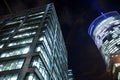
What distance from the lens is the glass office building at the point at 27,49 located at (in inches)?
1427

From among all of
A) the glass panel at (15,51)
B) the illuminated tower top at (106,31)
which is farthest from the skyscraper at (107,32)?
the glass panel at (15,51)

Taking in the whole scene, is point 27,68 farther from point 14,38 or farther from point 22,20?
point 22,20

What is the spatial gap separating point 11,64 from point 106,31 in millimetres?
69986

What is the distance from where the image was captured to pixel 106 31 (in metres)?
98.4

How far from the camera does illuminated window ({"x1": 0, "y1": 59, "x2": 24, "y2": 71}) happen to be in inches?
1520

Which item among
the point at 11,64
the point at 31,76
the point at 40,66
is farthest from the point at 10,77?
the point at 40,66

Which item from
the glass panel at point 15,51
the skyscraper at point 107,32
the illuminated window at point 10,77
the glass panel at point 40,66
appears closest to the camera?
the illuminated window at point 10,77

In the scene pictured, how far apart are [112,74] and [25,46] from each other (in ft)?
73.5

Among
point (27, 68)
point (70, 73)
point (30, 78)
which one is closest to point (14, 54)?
point (27, 68)

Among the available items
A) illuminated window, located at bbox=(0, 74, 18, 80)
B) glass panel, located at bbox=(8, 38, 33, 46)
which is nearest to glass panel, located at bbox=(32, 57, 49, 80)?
illuminated window, located at bbox=(0, 74, 18, 80)

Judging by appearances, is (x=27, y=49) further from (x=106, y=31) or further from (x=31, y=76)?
(x=106, y=31)

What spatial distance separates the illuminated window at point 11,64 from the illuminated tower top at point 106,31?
Answer: 53952 mm

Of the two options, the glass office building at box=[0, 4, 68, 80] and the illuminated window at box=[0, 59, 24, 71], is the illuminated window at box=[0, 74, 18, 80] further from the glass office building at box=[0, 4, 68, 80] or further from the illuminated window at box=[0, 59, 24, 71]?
the illuminated window at box=[0, 59, 24, 71]

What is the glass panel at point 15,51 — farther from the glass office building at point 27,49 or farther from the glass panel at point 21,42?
the glass panel at point 21,42
